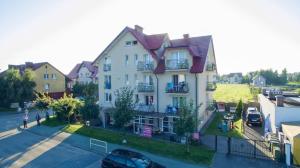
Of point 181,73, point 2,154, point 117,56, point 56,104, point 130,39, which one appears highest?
point 130,39

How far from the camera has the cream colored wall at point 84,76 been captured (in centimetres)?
6025

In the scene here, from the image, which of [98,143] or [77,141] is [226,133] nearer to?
[98,143]

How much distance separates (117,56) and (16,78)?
2561cm

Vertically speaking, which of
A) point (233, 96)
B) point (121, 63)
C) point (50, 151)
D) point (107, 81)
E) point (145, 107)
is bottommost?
point (50, 151)

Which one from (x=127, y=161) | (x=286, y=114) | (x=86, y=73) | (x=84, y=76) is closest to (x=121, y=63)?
(x=127, y=161)

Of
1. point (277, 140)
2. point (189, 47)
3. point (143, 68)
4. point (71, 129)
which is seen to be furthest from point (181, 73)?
point (71, 129)

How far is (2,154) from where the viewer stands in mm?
18953

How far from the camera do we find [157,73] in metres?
26.5

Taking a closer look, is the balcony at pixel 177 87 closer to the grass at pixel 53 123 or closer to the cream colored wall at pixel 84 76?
the grass at pixel 53 123

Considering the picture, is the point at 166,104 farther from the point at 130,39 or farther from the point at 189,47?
the point at 130,39

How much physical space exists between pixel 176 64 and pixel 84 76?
42193 millimetres

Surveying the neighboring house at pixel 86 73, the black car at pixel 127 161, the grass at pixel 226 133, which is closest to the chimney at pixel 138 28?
the grass at pixel 226 133

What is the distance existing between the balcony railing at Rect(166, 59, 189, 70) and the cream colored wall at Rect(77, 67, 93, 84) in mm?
38693

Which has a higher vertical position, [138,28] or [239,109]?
[138,28]
